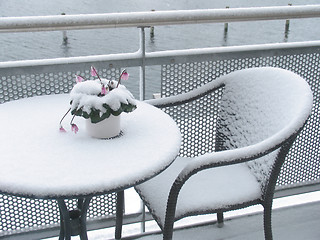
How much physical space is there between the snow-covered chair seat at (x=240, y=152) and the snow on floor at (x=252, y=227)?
0.47 meters

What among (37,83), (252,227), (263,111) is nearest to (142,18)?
(37,83)

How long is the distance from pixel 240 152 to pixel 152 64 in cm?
72

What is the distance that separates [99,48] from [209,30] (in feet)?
25.7

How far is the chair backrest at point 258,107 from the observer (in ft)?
5.84

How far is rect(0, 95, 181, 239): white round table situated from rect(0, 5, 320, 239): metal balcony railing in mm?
199

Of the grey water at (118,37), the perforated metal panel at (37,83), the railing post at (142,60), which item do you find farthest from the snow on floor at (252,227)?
the grey water at (118,37)

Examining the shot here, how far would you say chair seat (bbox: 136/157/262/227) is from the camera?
176 centimetres

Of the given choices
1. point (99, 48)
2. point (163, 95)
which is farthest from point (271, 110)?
point (99, 48)

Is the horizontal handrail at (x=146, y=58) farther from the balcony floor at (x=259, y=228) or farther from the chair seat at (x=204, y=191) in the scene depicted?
the balcony floor at (x=259, y=228)

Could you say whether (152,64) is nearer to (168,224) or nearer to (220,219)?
(168,224)

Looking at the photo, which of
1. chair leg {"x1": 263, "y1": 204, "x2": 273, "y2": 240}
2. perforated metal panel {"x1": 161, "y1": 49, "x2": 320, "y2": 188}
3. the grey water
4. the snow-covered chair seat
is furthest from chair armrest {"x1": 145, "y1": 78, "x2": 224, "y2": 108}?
the grey water

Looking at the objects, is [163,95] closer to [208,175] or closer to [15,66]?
[208,175]

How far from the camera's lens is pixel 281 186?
2.58 m

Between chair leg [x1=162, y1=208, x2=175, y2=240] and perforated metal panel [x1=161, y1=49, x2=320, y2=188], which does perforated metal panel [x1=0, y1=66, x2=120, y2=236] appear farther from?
chair leg [x1=162, y1=208, x2=175, y2=240]
